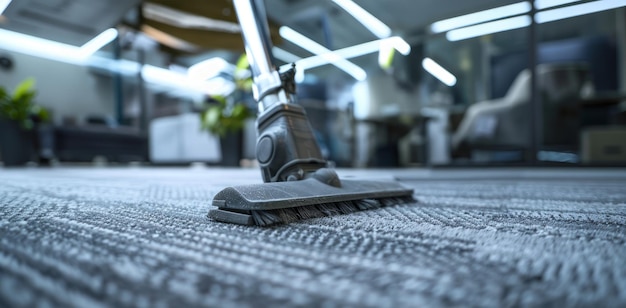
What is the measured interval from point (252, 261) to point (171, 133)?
186 inches

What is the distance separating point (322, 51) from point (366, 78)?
1.94 feet

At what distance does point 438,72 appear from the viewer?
12.3 feet

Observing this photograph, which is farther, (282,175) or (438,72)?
(438,72)

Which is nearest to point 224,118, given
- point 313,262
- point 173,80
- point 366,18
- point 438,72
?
point 366,18

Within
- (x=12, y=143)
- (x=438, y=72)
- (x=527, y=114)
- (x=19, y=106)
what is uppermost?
(x=438, y=72)

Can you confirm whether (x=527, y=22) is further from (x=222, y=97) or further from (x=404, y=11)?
(x=222, y=97)

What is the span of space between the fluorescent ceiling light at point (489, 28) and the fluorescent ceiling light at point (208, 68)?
3234 mm

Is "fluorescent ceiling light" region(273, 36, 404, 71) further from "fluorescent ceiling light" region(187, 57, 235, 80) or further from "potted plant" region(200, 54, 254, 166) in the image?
"fluorescent ceiling light" region(187, 57, 235, 80)

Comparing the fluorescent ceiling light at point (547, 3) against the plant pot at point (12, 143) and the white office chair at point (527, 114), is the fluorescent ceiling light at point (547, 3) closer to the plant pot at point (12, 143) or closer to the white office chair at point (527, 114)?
the white office chair at point (527, 114)

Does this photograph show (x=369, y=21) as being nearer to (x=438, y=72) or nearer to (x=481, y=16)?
(x=438, y=72)

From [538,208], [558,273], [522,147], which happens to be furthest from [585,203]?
[522,147]

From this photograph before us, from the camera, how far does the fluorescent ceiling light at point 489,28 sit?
8.53ft

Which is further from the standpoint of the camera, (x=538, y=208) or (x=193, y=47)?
(x=193, y=47)

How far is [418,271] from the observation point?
8.5 inches
